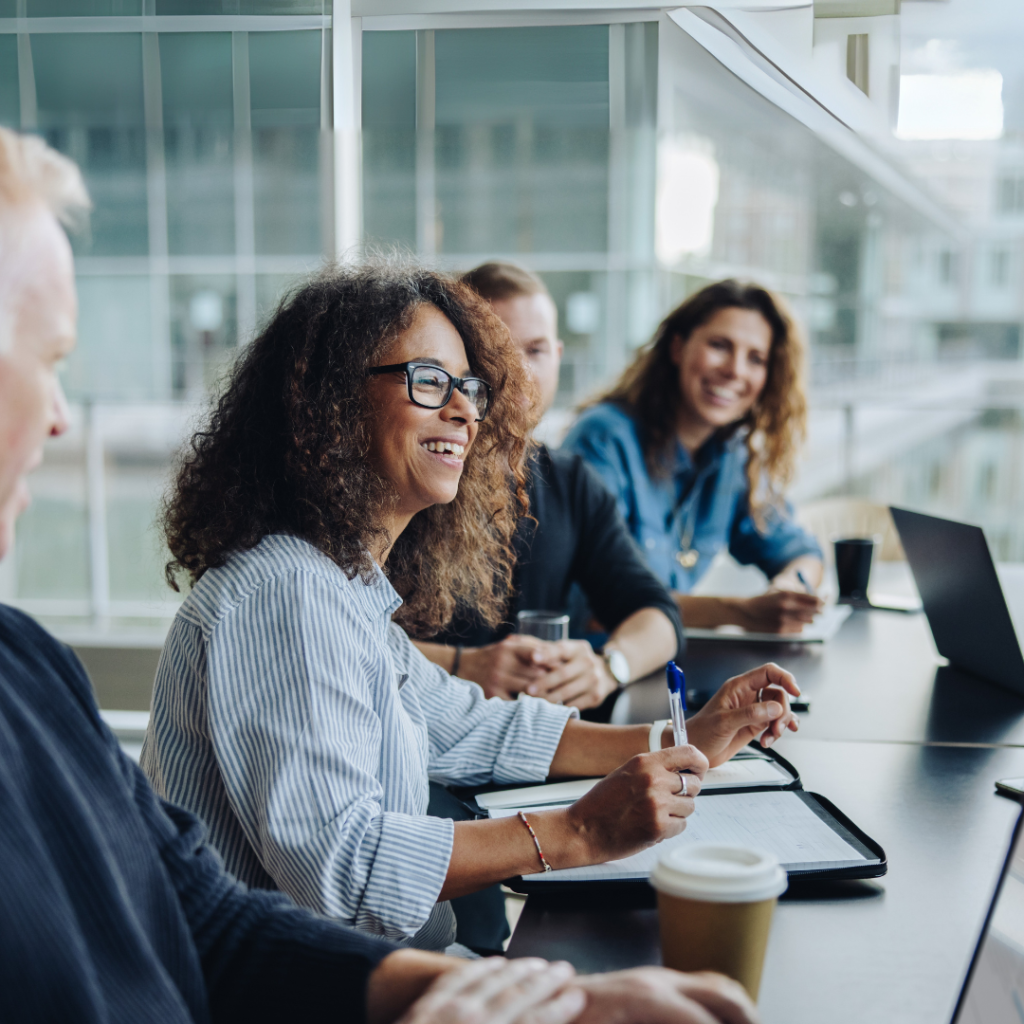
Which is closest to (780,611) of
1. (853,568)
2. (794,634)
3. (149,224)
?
(794,634)

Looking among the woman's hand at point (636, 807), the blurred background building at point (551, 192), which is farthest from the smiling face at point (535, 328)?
the woman's hand at point (636, 807)

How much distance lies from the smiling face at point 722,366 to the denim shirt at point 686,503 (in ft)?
0.38

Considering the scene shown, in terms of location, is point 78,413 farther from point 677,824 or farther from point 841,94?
point 677,824

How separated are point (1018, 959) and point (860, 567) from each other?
6.09 ft

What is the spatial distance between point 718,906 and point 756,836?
0.36 metres

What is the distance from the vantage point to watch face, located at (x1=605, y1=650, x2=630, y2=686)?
71.4 inches

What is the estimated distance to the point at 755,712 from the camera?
4.24ft

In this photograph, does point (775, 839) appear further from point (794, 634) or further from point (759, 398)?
point (759, 398)

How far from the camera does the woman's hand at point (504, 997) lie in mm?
738

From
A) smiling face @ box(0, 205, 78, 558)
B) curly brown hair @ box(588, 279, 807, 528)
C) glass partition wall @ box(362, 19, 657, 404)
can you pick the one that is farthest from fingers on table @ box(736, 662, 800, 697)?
glass partition wall @ box(362, 19, 657, 404)

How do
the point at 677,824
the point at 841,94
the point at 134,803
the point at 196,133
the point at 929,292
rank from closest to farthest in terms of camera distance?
the point at 134,803
the point at 677,824
the point at 841,94
the point at 196,133
the point at 929,292

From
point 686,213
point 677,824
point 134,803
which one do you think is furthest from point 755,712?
point 686,213

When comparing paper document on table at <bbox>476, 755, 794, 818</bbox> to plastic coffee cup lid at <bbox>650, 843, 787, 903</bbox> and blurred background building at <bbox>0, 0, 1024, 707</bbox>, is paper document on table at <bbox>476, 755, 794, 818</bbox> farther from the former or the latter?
blurred background building at <bbox>0, 0, 1024, 707</bbox>

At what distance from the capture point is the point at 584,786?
133cm
